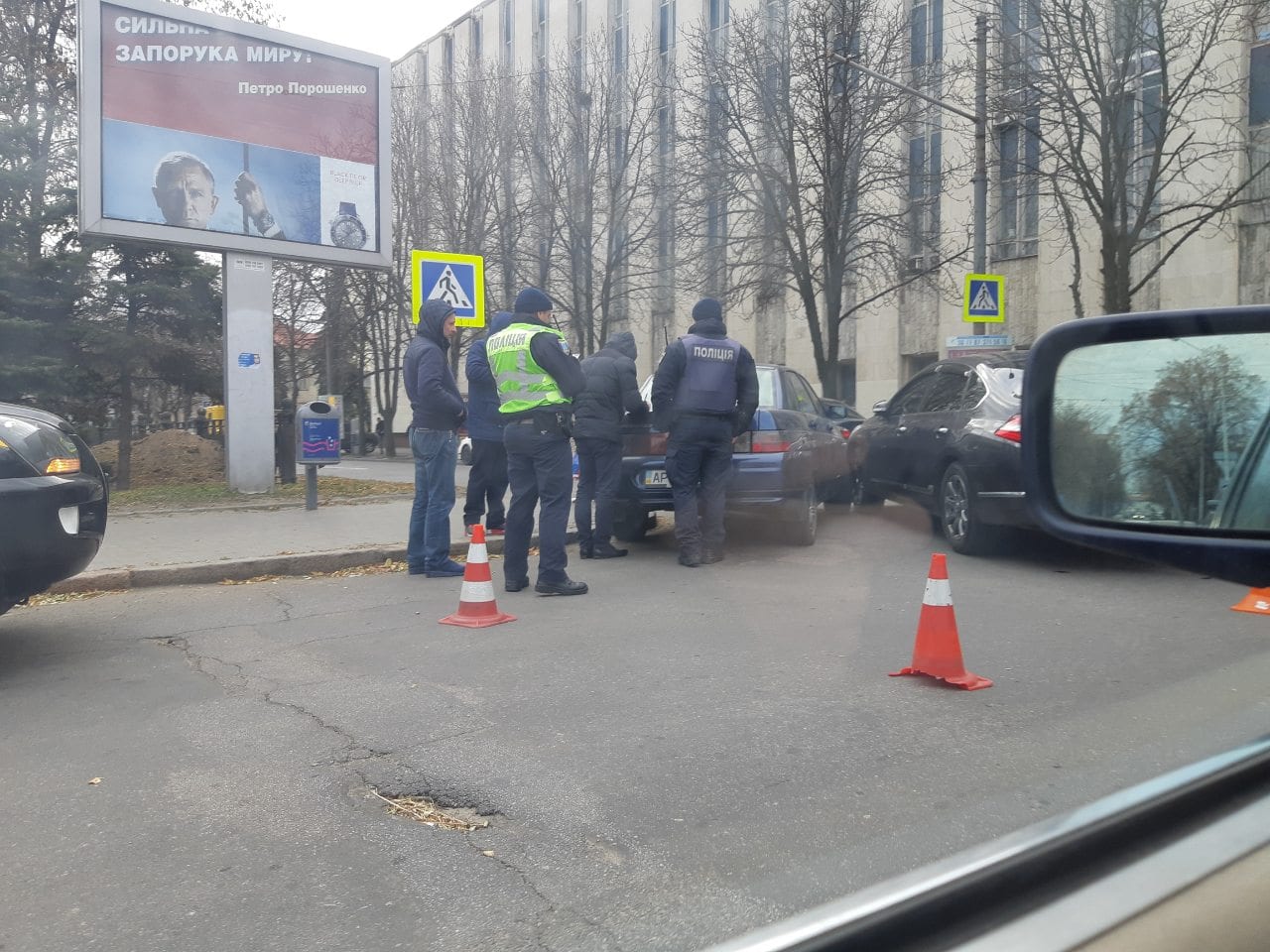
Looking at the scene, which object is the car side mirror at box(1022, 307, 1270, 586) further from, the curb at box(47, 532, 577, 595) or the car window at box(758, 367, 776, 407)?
the car window at box(758, 367, 776, 407)

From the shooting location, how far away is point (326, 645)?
19.9ft

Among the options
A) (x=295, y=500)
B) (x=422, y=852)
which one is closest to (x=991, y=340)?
(x=295, y=500)

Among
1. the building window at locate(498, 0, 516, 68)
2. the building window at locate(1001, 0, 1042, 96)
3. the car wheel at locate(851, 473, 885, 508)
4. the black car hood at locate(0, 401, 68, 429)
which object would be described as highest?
the building window at locate(498, 0, 516, 68)

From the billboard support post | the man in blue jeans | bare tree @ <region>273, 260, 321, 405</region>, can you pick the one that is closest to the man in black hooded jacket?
the man in blue jeans

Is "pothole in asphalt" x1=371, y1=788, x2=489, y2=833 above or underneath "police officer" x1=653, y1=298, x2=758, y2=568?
underneath

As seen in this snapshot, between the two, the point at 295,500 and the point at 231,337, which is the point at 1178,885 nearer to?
the point at 295,500

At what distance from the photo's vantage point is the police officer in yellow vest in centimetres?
728

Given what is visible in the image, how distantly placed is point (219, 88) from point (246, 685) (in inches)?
469

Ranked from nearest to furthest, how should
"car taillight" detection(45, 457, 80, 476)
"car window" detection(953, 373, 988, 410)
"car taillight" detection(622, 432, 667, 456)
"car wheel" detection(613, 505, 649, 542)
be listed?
"car taillight" detection(45, 457, 80, 476), "car window" detection(953, 373, 988, 410), "car taillight" detection(622, 432, 667, 456), "car wheel" detection(613, 505, 649, 542)

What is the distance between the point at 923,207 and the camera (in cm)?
2262

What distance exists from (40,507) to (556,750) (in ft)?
9.80

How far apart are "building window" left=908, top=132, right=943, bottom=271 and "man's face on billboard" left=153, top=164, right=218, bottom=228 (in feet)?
41.6

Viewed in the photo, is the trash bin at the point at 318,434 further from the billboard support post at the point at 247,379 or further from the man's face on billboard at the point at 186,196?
the man's face on billboard at the point at 186,196

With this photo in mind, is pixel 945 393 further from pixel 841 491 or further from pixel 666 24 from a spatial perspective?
pixel 666 24
